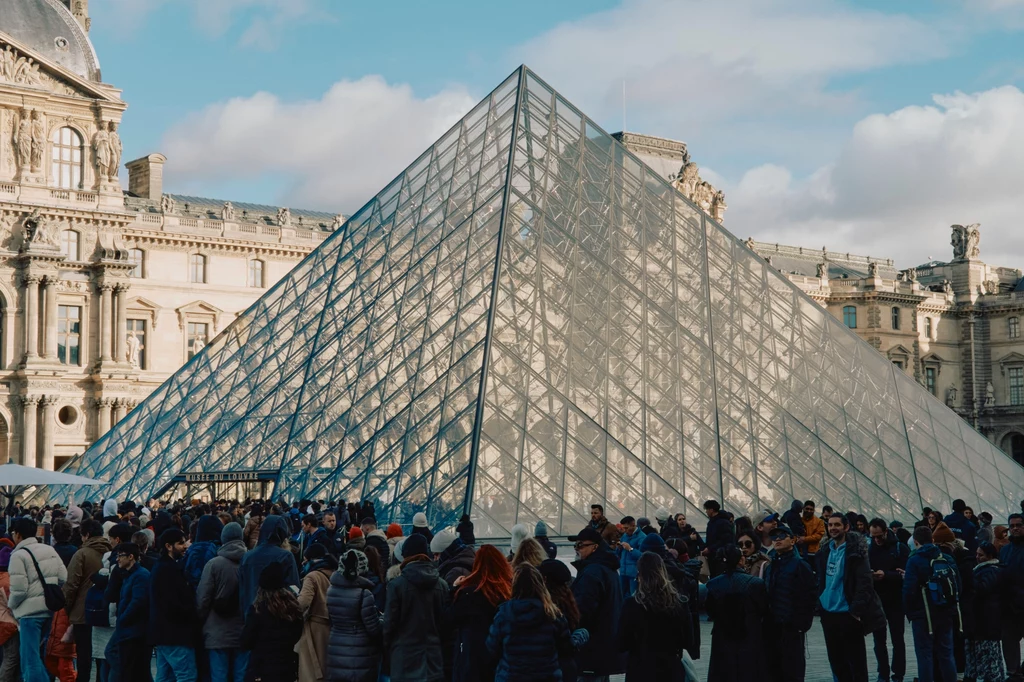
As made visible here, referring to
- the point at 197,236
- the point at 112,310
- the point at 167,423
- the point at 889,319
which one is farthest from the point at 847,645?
the point at 889,319

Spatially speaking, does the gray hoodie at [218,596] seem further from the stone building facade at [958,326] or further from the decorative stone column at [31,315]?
the stone building facade at [958,326]

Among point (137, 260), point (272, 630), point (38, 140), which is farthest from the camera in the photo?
point (137, 260)

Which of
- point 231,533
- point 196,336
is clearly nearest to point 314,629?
point 231,533

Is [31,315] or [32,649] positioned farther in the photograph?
[31,315]

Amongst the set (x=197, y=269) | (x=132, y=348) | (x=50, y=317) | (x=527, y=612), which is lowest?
(x=527, y=612)

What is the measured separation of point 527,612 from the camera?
702 centimetres

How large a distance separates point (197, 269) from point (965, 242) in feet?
149

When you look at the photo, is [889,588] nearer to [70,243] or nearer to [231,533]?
[231,533]

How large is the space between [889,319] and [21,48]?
152 ft

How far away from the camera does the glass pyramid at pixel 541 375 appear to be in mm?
18688

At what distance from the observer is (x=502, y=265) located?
21266 mm

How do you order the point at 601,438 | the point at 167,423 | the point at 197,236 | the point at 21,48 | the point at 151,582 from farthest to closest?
the point at 197,236
the point at 21,48
the point at 167,423
the point at 601,438
the point at 151,582

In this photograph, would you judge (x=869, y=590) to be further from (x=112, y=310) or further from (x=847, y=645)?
Answer: (x=112, y=310)

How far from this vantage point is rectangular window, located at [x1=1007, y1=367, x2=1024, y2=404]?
74688 mm
